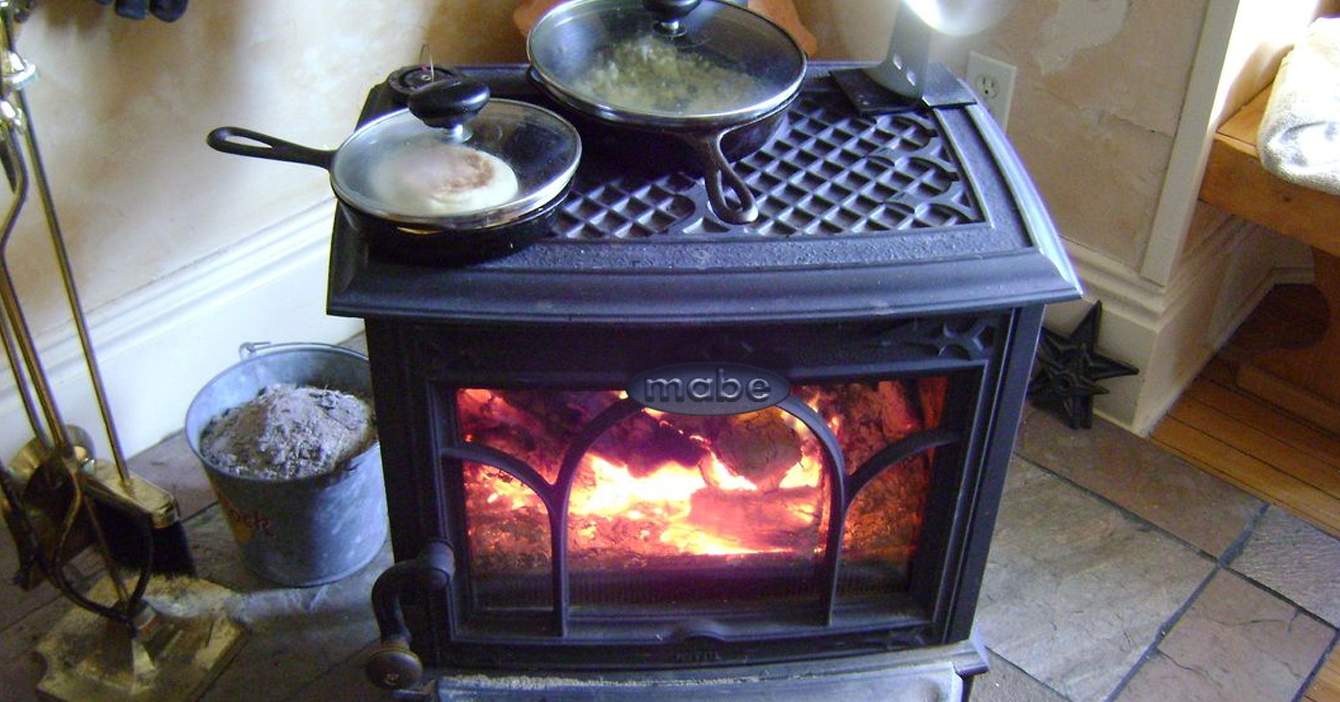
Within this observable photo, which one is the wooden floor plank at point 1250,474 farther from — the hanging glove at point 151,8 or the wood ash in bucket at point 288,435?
the hanging glove at point 151,8

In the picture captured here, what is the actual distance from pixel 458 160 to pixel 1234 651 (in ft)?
3.41

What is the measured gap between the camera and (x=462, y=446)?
1.06 metres

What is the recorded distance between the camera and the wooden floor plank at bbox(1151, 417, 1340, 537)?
1.59 meters

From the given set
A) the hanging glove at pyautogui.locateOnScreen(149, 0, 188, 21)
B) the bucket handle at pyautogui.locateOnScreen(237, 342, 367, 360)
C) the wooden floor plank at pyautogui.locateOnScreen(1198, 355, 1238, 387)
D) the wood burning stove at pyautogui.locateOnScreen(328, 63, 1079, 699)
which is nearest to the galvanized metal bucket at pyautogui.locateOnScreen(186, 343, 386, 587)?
the bucket handle at pyautogui.locateOnScreen(237, 342, 367, 360)

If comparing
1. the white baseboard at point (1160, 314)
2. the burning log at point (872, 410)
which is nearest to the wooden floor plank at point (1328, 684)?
the white baseboard at point (1160, 314)

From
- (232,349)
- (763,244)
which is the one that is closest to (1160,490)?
(763,244)

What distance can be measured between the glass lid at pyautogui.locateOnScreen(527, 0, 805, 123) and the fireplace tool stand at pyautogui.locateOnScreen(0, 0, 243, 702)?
50 cm

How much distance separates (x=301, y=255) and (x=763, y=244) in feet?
2.92

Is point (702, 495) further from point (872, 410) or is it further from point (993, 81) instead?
point (993, 81)

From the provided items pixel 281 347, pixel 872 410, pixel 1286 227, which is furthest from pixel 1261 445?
pixel 281 347

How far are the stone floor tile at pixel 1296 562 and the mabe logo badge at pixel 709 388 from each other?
826 millimetres

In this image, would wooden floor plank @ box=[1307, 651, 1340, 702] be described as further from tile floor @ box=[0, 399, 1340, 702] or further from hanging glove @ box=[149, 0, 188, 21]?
hanging glove @ box=[149, 0, 188, 21]

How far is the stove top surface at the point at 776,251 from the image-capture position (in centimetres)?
94

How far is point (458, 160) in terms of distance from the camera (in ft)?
3.25
